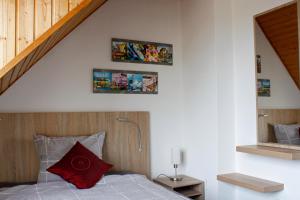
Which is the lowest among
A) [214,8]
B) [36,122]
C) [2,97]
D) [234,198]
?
[234,198]

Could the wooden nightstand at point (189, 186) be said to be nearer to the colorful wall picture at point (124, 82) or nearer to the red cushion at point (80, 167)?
the red cushion at point (80, 167)

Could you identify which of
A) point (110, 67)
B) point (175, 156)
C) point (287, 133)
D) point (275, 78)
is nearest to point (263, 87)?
point (275, 78)

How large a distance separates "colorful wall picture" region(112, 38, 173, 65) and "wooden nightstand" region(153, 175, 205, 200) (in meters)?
1.38

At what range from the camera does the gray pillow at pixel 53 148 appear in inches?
102

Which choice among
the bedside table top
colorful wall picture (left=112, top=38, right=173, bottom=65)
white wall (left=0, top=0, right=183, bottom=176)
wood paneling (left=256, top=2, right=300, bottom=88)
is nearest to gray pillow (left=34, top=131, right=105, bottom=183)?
white wall (left=0, top=0, right=183, bottom=176)

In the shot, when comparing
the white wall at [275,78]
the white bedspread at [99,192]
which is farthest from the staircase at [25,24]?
the white wall at [275,78]

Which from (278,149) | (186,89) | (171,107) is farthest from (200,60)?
(278,149)

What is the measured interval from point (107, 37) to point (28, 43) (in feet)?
5.19

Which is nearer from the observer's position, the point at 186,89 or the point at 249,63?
the point at 249,63

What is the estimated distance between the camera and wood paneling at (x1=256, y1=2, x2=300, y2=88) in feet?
7.97

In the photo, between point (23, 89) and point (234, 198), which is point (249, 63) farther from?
point (23, 89)

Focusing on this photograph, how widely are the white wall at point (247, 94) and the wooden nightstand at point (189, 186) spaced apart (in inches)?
16.4

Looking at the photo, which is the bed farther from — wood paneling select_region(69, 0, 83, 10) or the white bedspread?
wood paneling select_region(69, 0, 83, 10)

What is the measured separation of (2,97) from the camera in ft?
8.99
